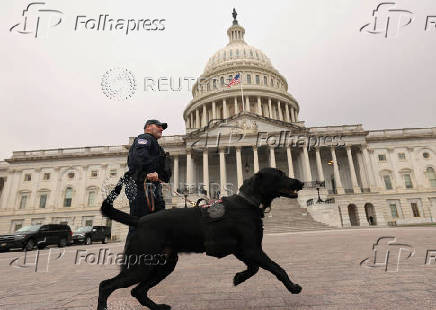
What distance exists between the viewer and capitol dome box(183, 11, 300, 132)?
56375 millimetres

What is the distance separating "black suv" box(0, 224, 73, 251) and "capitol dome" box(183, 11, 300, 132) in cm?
3202

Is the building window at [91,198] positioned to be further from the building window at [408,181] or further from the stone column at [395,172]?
the building window at [408,181]

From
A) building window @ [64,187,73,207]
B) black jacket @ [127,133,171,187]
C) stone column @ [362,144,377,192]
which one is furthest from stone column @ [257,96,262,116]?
black jacket @ [127,133,171,187]

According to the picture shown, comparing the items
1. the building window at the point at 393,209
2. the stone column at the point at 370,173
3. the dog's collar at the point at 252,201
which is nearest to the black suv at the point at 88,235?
the dog's collar at the point at 252,201

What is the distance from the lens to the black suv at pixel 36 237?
17.9m

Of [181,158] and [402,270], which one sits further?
[181,158]

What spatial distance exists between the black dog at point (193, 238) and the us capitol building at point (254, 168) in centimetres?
3298

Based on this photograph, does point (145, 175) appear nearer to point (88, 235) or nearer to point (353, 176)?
point (88, 235)

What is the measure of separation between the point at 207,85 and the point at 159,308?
63.7 m

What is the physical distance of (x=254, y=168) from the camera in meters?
41.1

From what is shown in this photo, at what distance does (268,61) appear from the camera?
70062 mm

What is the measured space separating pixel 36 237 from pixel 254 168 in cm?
2907

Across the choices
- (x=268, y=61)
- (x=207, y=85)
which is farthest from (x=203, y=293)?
(x=268, y=61)

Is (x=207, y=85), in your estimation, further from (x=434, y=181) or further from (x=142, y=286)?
(x=142, y=286)
